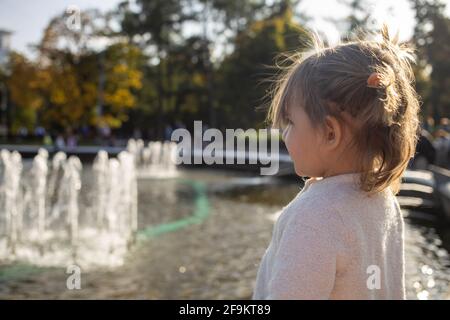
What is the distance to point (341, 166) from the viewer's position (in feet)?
3.95

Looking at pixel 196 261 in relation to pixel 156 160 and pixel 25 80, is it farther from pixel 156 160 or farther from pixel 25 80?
pixel 25 80

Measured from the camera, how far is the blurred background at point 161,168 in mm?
5273

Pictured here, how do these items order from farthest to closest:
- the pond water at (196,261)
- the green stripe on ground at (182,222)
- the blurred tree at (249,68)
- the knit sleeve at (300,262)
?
1. the blurred tree at (249,68)
2. the green stripe on ground at (182,222)
3. the pond water at (196,261)
4. the knit sleeve at (300,262)

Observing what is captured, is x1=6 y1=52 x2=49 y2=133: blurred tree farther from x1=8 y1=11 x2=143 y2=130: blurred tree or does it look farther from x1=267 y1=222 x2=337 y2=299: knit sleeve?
x1=267 y1=222 x2=337 y2=299: knit sleeve

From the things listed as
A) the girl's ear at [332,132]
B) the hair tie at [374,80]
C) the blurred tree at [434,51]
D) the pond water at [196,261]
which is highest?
the blurred tree at [434,51]

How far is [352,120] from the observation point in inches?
45.9

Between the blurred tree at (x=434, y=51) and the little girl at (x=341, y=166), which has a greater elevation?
the blurred tree at (x=434, y=51)

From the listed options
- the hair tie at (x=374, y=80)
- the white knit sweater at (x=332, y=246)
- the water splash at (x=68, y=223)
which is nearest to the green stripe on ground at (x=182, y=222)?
the water splash at (x=68, y=223)

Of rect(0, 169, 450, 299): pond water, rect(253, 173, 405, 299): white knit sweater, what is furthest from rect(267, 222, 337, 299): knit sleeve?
rect(0, 169, 450, 299): pond water

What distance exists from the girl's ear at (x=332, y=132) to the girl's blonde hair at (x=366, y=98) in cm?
1

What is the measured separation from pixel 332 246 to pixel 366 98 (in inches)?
12.2

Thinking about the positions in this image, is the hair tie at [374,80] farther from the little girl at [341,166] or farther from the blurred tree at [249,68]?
the blurred tree at [249,68]

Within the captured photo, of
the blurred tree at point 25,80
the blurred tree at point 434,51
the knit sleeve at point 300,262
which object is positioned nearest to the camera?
the knit sleeve at point 300,262
